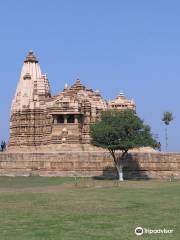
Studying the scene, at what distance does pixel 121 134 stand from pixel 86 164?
5628 mm

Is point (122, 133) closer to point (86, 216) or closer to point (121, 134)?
point (121, 134)

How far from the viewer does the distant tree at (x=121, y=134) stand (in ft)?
151

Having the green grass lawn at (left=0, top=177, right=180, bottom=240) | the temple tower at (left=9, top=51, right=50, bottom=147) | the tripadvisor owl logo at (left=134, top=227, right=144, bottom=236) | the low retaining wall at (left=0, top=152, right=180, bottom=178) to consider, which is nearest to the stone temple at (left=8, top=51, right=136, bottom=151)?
the temple tower at (left=9, top=51, right=50, bottom=147)

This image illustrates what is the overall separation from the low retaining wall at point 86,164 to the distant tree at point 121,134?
2.09 m

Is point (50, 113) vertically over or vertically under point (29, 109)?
under

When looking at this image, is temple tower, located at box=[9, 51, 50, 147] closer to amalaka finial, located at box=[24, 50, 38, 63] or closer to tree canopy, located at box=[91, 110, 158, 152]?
amalaka finial, located at box=[24, 50, 38, 63]

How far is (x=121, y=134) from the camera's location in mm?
46250

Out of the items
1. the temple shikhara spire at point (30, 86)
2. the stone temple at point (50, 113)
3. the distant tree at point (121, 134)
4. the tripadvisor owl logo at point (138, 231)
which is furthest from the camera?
the temple shikhara spire at point (30, 86)

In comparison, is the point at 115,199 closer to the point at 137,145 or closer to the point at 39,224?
the point at 39,224

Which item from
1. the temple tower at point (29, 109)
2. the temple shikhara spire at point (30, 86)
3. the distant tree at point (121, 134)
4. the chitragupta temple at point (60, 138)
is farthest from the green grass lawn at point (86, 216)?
the temple shikhara spire at point (30, 86)

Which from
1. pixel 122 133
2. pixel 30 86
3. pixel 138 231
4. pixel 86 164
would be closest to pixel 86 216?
pixel 138 231

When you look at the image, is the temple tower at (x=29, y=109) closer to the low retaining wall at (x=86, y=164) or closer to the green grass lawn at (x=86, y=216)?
the low retaining wall at (x=86, y=164)

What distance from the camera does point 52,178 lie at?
4812 centimetres

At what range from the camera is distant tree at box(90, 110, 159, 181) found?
1806 inches
